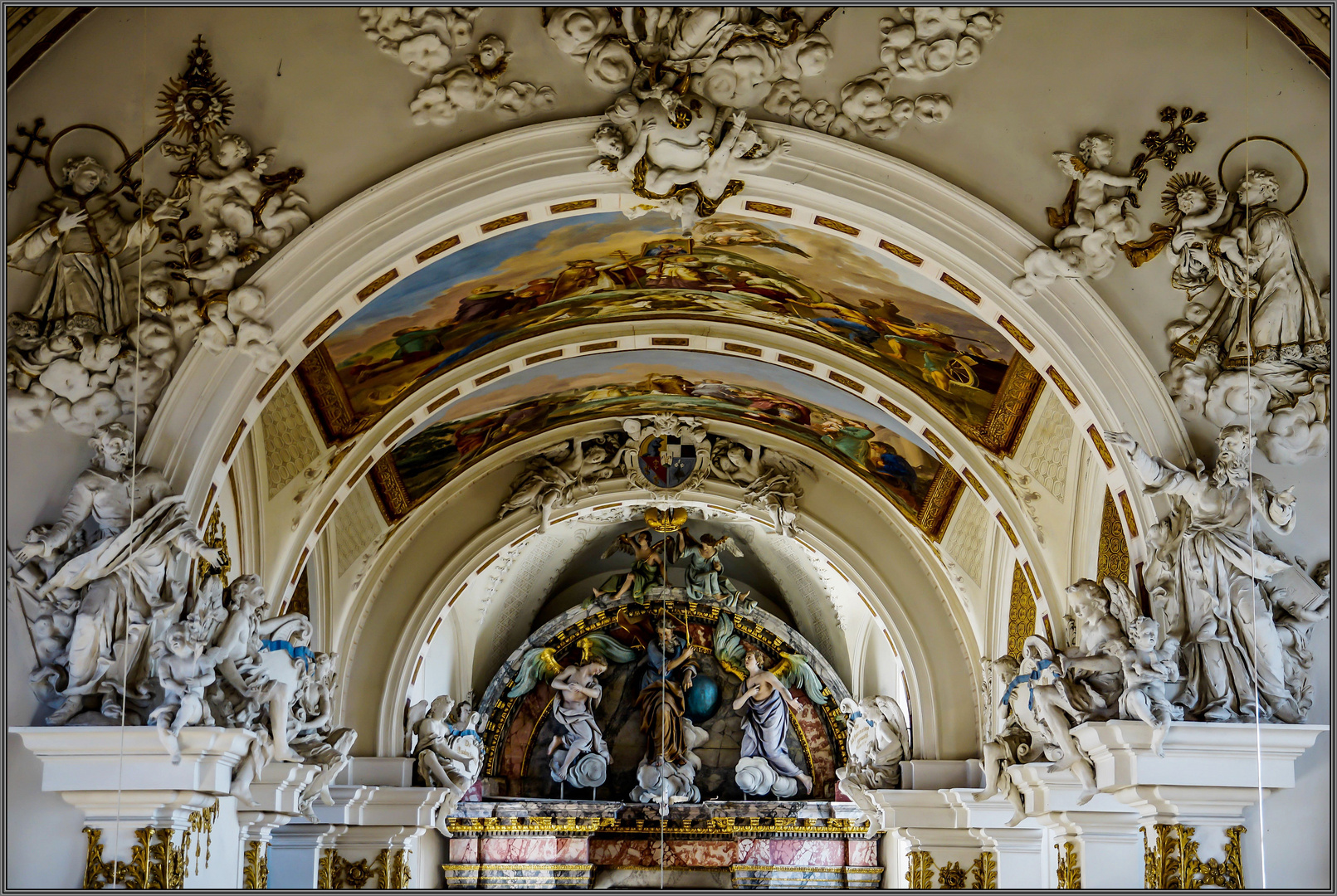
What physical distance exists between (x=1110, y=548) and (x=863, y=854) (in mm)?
9308

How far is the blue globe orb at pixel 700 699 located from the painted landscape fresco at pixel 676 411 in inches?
230

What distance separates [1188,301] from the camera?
32.0ft

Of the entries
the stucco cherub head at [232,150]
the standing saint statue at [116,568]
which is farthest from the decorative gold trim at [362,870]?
the stucco cherub head at [232,150]

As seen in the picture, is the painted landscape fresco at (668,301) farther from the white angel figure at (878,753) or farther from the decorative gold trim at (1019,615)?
the white angel figure at (878,753)

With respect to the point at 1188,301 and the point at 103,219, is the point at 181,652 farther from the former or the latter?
the point at 1188,301

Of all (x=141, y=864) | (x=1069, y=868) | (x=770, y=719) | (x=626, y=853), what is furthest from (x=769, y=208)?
(x=626, y=853)

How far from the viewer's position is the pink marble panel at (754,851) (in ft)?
66.6

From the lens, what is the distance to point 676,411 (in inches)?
674

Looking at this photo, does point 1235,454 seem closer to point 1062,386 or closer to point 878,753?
point 1062,386

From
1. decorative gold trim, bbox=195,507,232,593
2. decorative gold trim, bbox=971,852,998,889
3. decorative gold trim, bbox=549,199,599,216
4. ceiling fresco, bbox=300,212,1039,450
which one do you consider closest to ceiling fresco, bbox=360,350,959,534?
ceiling fresco, bbox=300,212,1039,450

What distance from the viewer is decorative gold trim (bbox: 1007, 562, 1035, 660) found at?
14.8 meters

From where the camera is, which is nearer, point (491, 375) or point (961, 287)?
point (961, 287)

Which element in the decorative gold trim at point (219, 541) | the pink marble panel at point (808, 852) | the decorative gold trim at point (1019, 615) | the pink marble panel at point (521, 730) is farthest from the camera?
the pink marble panel at point (521, 730)

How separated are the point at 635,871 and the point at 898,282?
11.1 metres
